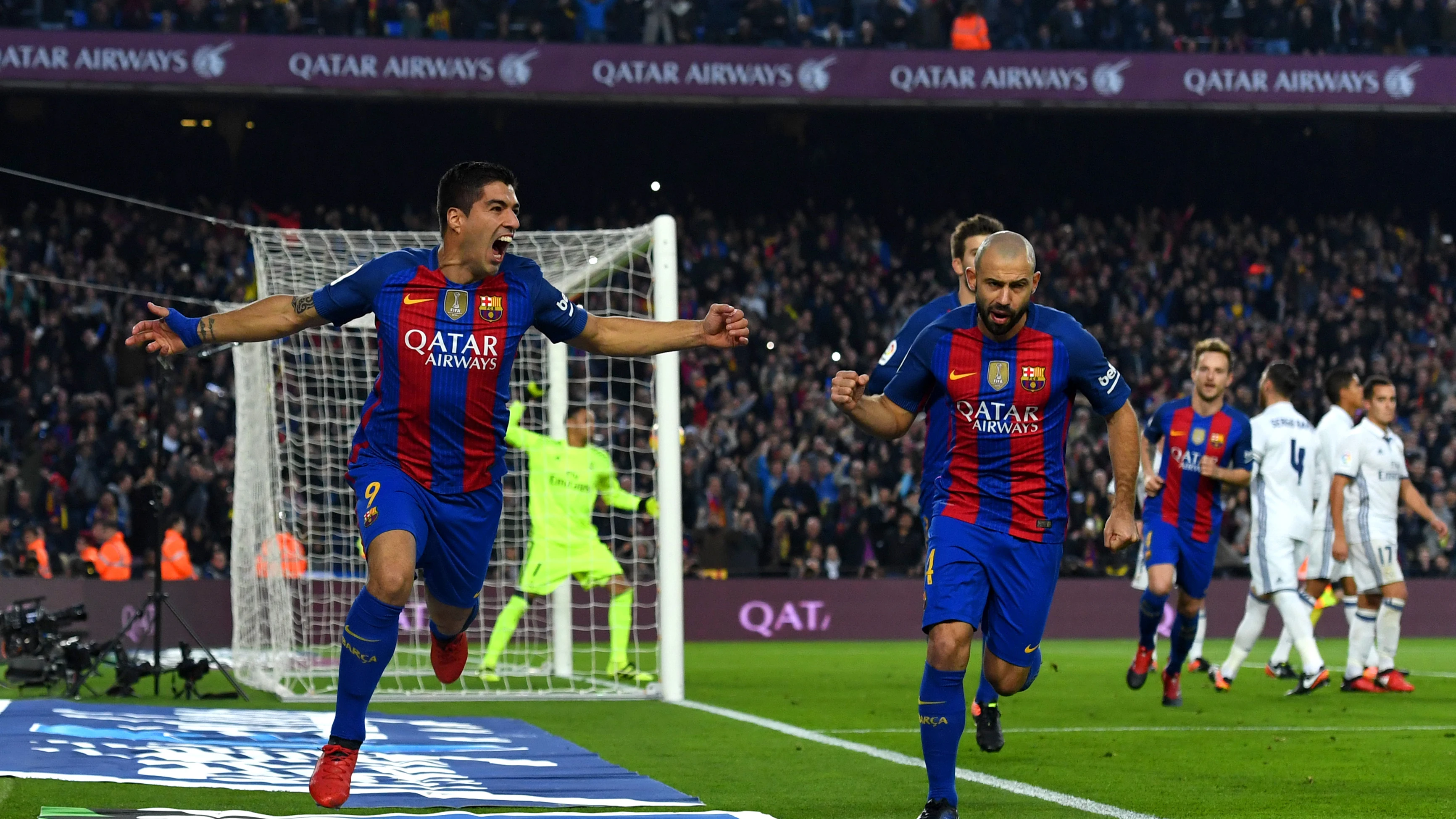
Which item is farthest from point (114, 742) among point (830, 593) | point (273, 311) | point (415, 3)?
point (415, 3)

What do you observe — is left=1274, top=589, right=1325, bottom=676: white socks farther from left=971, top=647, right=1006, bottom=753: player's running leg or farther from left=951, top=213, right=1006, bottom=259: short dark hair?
left=951, top=213, right=1006, bottom=259: short dark hair

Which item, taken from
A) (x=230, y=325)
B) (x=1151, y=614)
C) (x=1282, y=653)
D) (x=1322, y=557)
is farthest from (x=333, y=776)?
(x=1282, y=653)

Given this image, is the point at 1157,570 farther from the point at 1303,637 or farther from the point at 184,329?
the point at 184,329

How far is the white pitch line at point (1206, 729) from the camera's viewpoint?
31.2ft

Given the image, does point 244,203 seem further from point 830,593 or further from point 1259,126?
point 1259,126

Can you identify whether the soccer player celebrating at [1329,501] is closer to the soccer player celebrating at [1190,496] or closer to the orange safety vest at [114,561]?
the soccer player celebrating at [1190,496]

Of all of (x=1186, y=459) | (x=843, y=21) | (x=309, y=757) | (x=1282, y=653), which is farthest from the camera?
(x=843, y=21)

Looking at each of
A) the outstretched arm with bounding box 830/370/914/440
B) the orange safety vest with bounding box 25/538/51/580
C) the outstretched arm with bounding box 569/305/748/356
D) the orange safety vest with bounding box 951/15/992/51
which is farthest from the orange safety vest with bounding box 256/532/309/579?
the orange safety vest with bounding box 951/15/992/51

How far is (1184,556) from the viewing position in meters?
10.9

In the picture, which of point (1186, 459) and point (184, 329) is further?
point (1186, 459)

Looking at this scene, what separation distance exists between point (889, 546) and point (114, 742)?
47.7ft

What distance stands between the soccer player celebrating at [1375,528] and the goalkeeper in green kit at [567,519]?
16.9ft

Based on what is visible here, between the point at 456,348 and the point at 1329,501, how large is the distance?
9.03 metres

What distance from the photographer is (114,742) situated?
807cm
